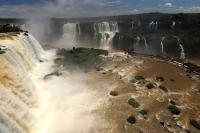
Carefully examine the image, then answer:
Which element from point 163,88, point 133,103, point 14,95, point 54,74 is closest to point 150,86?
point 163,88

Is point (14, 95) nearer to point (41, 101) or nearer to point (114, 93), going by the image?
point (41, 101)

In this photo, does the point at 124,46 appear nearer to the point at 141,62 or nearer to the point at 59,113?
the point at 141,62

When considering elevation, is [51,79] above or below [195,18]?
below

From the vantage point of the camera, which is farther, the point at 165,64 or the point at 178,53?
the point at 178,53

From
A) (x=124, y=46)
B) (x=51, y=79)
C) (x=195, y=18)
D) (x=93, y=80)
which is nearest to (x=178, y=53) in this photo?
(x=124, y=46)

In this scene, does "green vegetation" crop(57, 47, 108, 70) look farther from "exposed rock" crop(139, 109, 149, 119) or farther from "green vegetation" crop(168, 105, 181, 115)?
"green vegetation" crop(168, 105, 181, 115)

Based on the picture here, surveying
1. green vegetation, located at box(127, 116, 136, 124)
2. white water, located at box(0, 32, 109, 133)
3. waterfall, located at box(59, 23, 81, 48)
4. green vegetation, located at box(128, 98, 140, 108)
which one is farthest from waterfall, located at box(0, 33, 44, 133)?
waterfall, located at box(59, 23, 81, 48)
